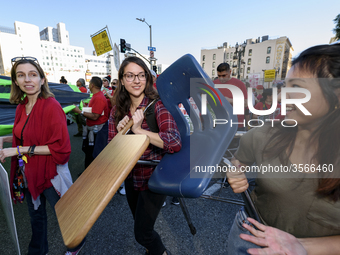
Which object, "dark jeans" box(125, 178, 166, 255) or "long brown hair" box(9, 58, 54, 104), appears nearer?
"dark jeans" box(125, 178, 166, 255)

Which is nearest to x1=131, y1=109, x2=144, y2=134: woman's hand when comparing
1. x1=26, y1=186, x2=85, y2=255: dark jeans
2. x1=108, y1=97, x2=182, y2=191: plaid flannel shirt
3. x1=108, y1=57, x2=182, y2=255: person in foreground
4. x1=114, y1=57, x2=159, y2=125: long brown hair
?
x1=108, y1=57, x2=182, y2=255: person in foreground

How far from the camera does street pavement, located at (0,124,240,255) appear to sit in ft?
6.75

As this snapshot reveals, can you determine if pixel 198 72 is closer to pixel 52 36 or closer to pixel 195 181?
pixel 195 181

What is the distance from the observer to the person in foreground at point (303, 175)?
0.69m

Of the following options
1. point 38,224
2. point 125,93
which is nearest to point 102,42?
point 125,93

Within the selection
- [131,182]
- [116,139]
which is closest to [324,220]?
[116,139]

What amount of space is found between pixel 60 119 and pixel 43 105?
204mm

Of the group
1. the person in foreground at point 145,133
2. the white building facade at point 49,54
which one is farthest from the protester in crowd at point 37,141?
the white building facade at point 49,54

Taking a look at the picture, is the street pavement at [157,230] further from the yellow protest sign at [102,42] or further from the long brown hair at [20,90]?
the yellow protest sign at [102,42]

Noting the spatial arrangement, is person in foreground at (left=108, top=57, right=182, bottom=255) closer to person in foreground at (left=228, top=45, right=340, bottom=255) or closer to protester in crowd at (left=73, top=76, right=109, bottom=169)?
person in foreground at (left=228, top=45, right=340, bottom=255)

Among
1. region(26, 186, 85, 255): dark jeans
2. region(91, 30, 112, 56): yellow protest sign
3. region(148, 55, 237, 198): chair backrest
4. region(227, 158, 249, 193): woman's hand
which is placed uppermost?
region(91, 30, 112, 56): yellow protest sign

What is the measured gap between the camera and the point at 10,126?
205cm

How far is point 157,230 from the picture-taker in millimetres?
2342

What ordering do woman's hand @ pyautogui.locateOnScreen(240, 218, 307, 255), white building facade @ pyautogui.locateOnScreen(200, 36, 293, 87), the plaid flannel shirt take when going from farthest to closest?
white building facade @ pyautogui.locateOnScreen(200, 36, 293, 87) < the plaid flannel shirt < woman's hand @ pyautogui.locateOnScreen(240, 218, 307, 255)
